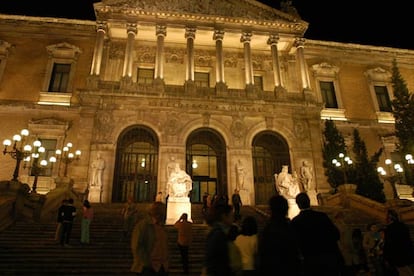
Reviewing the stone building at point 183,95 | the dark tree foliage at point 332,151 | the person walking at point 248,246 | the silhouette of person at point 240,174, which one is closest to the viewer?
the person walking at point 248,246

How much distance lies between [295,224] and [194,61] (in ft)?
68.5

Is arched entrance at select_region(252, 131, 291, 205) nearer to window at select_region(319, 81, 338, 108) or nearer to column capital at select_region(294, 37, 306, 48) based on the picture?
window at select_region(319, 81, 338, 108)

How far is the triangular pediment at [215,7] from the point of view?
21984mm

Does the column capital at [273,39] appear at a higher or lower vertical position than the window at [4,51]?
higher

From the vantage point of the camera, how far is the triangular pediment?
866 inches

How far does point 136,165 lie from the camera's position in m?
19.1

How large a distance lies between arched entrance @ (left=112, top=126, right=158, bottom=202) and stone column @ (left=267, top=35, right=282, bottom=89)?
8940 mm

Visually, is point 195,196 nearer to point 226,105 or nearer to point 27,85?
point 226,105

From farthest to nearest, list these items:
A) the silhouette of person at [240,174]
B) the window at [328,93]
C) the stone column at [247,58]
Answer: the window at [328,93] < the stone column at [247,58] < the silhouette of person at [240,174]

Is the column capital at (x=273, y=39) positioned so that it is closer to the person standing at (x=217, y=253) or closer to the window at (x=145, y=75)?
the window at (x=145, y=75)

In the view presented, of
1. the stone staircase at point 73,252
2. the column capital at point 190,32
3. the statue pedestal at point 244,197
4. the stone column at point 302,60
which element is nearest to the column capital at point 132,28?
the column capital at point 190,32

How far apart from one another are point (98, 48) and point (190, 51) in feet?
19.2

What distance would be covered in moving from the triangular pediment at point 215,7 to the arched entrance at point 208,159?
867cm

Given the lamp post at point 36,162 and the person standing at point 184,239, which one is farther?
the lamp post at point 36,162
